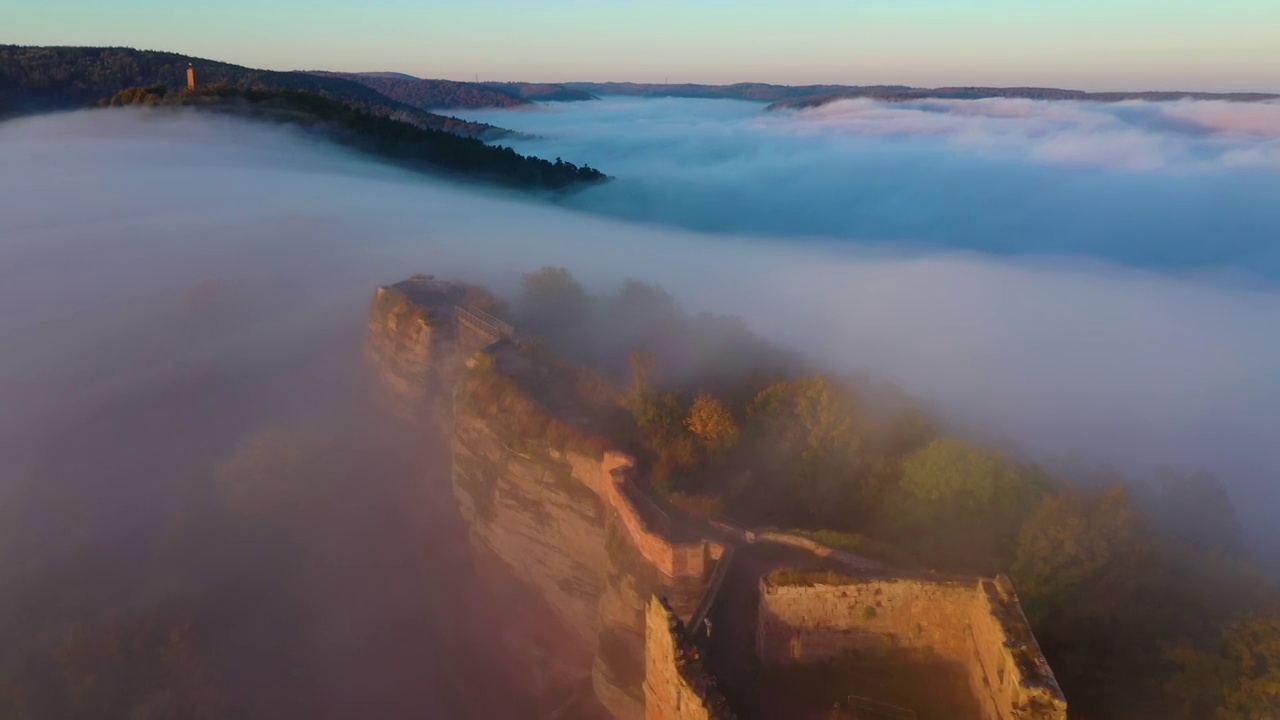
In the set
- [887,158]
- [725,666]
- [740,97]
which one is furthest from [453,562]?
[740,97]

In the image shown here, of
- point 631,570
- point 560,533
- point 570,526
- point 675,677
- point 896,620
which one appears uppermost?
point 896,620

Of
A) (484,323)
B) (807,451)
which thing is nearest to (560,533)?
(807,451)

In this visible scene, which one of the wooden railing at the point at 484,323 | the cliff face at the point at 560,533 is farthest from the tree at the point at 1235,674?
the wooden railing at the point at 484,323

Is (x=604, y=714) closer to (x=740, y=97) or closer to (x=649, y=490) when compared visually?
(x=649, y=490)

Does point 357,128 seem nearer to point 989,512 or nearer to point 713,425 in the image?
point 713,425

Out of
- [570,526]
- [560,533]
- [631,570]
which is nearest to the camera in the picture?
[631,570]

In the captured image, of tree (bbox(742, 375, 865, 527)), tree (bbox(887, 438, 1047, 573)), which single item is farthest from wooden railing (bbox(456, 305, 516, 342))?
tree (bbox(887, 438, 1047, 573))

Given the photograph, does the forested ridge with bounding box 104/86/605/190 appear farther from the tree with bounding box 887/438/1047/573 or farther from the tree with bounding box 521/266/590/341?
the tree with bounding box 887/438/1047/573
